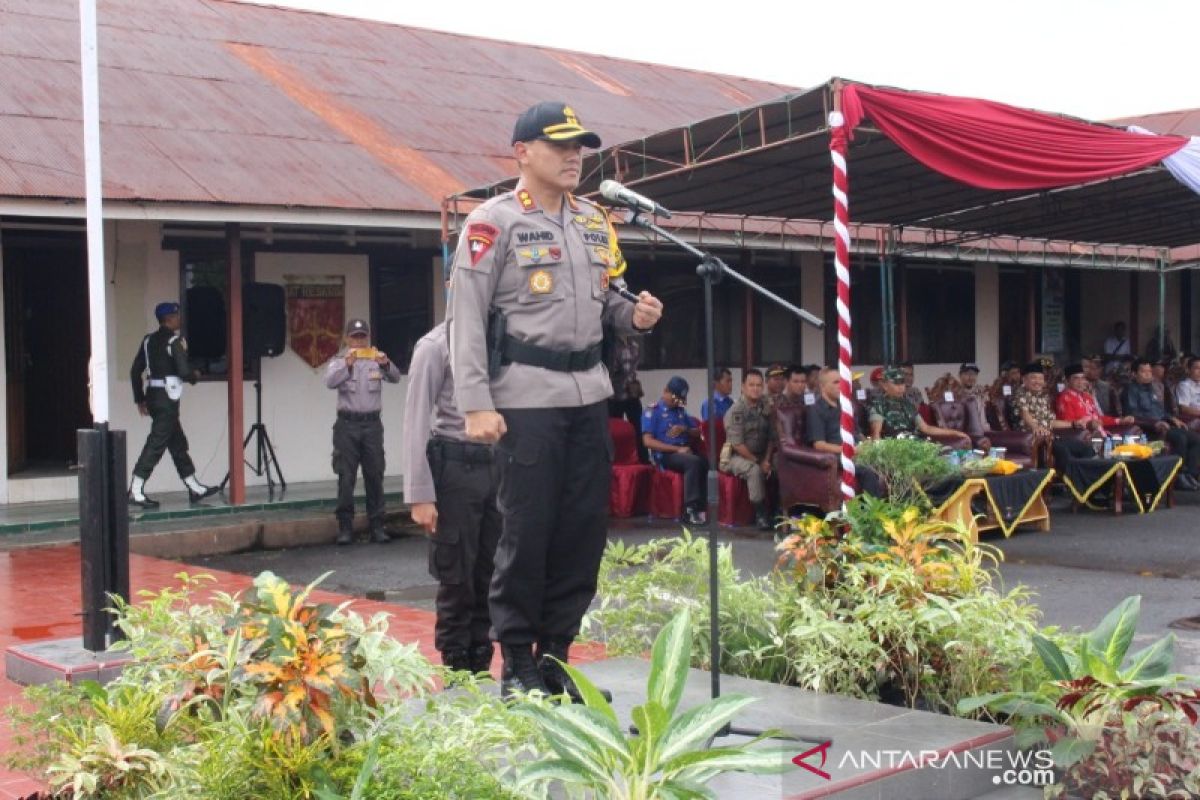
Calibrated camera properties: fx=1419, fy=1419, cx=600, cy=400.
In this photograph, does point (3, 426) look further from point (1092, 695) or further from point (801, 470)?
point (1092, 695)

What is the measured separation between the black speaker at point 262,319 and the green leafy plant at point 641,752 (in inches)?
398

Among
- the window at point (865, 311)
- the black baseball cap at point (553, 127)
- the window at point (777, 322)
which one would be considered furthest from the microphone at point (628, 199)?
the window at point (865, 311)

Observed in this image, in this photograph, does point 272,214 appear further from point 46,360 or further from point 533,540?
point 533,540

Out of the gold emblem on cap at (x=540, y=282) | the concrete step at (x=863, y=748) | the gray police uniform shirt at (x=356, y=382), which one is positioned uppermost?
the gold emblem on cap at (x=540, y=282)

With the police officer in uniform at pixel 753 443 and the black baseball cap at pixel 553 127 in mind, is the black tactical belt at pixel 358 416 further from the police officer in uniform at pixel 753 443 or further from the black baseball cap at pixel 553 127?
the black baseball cap at pixel 553 127

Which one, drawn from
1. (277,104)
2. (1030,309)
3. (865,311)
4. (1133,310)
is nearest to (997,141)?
(277,104)

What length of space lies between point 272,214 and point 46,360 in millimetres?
3115

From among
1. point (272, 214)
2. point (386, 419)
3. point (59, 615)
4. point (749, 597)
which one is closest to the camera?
point (749, 597)

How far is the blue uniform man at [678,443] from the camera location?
12.4 metres

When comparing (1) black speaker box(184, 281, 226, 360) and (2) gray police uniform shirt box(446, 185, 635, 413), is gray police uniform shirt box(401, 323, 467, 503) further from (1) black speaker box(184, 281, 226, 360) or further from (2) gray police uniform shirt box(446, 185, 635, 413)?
(1) black speaker box(184, 281, 226, 360)

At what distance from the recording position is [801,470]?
11.2 meters

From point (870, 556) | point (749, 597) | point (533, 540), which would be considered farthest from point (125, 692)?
point (870, 556)

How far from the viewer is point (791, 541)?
577 cm

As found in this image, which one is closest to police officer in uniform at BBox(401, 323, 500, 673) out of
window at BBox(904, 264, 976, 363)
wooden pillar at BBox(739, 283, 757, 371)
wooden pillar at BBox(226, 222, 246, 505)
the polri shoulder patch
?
the polri shoulder patch
